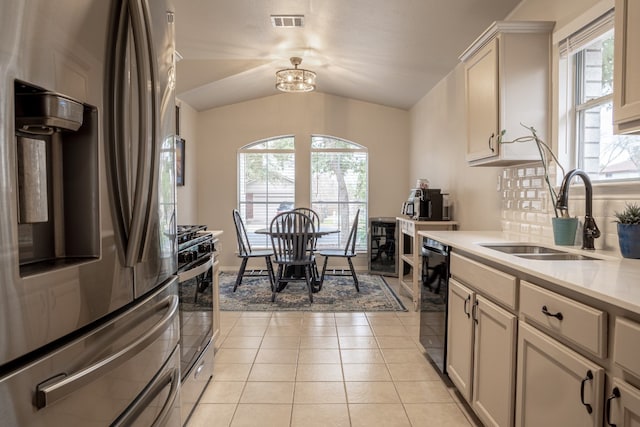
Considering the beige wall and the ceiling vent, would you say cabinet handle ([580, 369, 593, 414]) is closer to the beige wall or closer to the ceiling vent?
the ceiling vent

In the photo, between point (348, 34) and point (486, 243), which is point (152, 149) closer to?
point (486, 243)

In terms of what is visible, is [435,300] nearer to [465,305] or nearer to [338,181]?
[465,305]

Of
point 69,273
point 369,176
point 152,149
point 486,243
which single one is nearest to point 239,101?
point 369,176

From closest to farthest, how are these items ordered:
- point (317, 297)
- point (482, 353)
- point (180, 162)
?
point (482, 353) < point (317, 297) < point (180, 162)

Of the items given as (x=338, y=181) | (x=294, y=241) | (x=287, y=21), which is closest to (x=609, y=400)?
(x=287, y=21)

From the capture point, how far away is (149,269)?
3.72 ft

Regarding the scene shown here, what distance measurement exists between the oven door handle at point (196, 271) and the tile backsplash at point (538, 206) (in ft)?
6.45

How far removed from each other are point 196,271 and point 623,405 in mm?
1810

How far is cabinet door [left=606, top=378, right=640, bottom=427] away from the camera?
0.95m

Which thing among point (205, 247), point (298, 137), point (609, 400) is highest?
point (298, 137)

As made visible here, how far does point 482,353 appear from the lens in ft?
5.96

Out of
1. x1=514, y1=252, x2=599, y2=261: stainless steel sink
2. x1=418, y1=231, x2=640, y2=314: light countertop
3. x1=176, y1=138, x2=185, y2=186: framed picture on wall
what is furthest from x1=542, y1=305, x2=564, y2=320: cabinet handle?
x1=176, y1=138, x2=185, y2=186: framed picture on wall

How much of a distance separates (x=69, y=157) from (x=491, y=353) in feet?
5.69

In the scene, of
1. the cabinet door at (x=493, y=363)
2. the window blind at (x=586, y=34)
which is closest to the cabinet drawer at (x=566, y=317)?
the cabinet door at (x=493, y=363)
